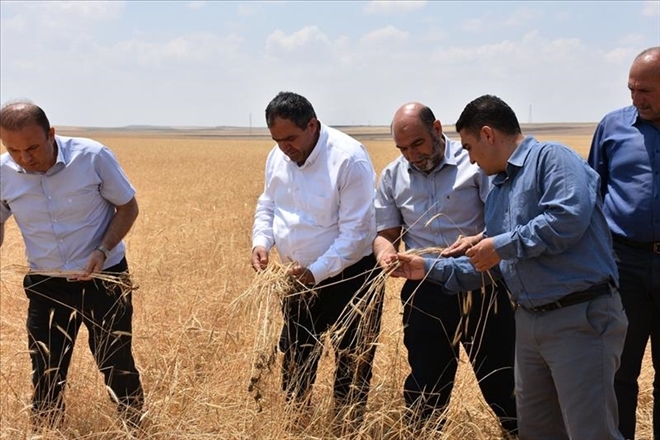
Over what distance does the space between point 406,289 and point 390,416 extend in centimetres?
70

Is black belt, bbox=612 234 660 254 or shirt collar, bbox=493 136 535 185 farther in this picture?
black belt, bbox=612 234 660 254

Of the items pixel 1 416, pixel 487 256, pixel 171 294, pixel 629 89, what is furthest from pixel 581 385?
pixel 171 294

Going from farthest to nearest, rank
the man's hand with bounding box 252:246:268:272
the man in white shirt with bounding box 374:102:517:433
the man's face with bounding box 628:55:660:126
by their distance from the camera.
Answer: the man's hand with bounding box 252:246:268:272
the man in white shirt with bounding box 374:102:517:433
the man's face with bounding box 628:55:660:126

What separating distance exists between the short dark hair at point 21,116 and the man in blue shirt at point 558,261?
223 cm

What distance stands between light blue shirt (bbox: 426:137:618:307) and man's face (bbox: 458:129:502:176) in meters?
0.09

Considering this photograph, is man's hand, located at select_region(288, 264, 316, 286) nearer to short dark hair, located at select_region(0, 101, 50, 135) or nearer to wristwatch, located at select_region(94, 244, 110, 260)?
wristwatch, located at select_region(94, 244, 110, 260)

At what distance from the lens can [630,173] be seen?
379 cm

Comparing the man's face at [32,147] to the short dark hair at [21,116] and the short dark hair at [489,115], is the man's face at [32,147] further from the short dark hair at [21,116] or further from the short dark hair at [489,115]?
the short dark hair at [489,115]

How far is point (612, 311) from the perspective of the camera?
3062mm

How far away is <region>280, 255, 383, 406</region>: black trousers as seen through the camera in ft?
12.9

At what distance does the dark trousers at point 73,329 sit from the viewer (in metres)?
4.15

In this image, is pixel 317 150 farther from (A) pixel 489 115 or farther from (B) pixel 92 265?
(B) pixel 92 265

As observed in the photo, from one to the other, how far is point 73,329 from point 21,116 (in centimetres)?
125

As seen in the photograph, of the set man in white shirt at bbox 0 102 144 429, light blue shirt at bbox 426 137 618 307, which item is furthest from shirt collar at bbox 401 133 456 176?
man in white shirt at bbox 0 102 144 429
